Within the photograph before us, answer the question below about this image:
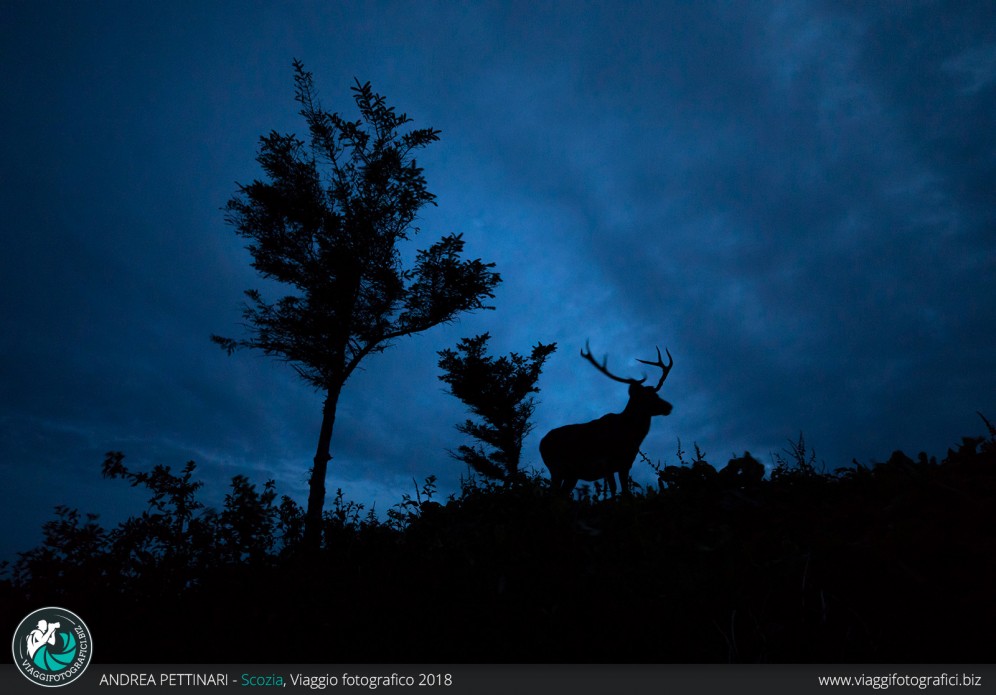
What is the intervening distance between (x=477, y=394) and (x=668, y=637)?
21213mm

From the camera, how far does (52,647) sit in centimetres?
274

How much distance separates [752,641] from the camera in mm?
2449

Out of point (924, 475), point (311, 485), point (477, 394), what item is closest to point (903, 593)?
point (924, 475)

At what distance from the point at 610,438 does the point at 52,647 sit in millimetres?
7213

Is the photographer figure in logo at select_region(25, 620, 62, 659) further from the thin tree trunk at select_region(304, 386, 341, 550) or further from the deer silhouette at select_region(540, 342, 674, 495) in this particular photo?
the thin tree trunk at select_region(304, 386, 341, 550)

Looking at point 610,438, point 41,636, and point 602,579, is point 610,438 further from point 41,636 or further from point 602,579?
point 41,636

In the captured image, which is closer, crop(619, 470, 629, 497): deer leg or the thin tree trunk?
crop(619, 470, 629, 497): deer leg

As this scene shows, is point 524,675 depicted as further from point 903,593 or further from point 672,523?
point 903,593

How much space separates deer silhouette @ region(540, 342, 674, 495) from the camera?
8375 millimetres

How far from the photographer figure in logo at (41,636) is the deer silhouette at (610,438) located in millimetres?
6079

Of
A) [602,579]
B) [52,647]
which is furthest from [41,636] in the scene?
[602,579]
